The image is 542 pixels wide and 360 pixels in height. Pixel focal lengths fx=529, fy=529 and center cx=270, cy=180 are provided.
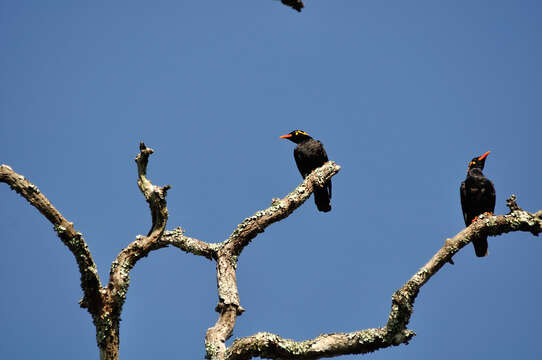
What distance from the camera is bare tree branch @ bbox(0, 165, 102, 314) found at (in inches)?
183

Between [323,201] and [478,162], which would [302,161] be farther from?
[478,162]

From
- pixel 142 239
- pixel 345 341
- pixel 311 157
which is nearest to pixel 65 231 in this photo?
pixel 142 239

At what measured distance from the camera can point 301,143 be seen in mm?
10578

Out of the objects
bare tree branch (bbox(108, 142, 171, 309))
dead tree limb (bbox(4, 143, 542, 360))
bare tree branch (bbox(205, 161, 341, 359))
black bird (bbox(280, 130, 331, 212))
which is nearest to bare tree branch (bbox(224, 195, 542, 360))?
dead tree limb (bbox(4, 143, 542, 360))

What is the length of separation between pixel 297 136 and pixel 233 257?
593 centimetres

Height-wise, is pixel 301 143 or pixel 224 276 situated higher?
pixel 301 143

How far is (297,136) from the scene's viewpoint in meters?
11.1

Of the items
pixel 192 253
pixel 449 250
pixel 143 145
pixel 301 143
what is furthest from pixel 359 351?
pixel 301 143

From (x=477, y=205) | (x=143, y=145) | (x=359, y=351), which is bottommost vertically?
(x=359, y=351)

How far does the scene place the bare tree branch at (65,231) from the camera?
15.3 ft

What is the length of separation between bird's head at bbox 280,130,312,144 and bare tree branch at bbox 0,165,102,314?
6.70m

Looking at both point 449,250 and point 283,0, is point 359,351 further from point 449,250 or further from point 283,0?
point 283,0

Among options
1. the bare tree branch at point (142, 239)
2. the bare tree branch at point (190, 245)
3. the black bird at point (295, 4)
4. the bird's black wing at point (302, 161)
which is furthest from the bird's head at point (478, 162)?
the black bird at point (295, 4)

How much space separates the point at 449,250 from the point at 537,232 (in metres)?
1.15
